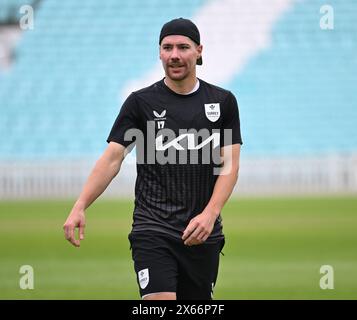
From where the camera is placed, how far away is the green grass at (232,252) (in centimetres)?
1093

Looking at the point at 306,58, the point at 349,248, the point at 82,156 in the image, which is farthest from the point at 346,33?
the point at 349,248

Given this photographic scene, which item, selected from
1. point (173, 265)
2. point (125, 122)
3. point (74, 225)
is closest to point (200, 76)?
point (125, 122)

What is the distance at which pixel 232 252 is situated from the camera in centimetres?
1552

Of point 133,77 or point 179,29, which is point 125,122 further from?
point 133,77

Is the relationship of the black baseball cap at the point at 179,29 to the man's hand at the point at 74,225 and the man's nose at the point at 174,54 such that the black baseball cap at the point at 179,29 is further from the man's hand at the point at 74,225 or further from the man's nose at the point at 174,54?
the man's hand at the point at 74,225

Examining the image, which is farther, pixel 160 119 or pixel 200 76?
pixel 200 76

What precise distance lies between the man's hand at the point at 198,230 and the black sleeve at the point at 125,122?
2.48 feet

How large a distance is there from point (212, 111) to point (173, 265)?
1052 millimetres

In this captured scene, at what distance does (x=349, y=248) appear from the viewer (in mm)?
15344

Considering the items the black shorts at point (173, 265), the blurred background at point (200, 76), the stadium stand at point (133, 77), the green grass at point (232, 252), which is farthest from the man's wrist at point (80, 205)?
the stadium stand at point (133, 77)

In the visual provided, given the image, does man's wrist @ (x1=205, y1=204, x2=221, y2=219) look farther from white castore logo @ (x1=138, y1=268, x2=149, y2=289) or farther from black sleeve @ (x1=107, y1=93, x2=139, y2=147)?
black sleeve @ (x1=107, y1=93, x2=139, y2=147)

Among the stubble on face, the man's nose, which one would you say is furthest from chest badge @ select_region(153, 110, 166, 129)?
the man's nose

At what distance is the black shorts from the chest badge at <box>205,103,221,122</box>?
0.84 meters
